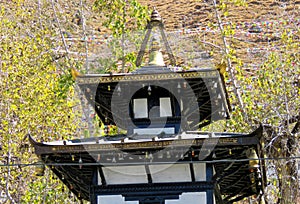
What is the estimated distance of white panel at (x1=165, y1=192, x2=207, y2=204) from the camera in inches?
515

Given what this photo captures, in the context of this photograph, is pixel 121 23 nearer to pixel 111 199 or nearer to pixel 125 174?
pixel 125 174

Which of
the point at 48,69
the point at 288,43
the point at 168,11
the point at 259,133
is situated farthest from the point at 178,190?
the point at 168,11

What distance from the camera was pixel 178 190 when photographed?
13242mm

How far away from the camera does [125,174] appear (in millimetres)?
13445

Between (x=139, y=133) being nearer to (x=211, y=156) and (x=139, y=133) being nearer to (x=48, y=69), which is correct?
(x=211, y=156)

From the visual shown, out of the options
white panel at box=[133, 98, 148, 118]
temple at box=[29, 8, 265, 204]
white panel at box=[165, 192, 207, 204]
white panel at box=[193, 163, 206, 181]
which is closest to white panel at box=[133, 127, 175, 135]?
temple at box=[29, 8, 265, 204]

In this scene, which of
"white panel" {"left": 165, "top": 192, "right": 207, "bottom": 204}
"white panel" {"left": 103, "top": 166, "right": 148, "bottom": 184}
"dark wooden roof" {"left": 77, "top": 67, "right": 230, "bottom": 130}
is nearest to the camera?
"white panel" {"left": 165, "top": 192, "right": 207, "bottom": 204}

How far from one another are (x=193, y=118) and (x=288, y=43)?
6127mm

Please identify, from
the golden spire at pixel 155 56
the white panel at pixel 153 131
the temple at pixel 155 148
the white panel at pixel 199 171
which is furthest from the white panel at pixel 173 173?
the golden spire at pixel 155 56

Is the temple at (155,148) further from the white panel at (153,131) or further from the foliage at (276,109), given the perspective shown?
the foliage at (276,109)

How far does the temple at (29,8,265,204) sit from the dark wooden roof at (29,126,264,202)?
2 cm

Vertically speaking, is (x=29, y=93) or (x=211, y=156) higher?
(x=29, y=93)

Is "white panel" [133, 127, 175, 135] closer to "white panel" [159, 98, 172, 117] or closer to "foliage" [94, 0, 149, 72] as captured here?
"white panel" [159, 98, 172, 117]

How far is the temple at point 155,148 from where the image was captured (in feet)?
41.9
